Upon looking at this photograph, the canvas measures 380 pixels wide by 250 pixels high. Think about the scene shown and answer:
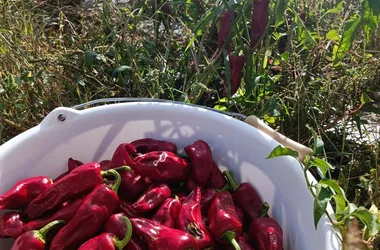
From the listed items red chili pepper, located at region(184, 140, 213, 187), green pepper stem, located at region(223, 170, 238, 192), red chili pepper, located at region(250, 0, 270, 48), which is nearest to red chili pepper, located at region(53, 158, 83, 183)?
red chili pepper, located at region(184, 140, 213, 187)

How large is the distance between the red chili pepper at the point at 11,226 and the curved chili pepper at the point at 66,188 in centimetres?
5

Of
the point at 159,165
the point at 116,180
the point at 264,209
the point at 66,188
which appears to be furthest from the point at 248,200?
the point at 66,188

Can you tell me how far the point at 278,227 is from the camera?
1.30 meters

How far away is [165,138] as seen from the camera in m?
1.57

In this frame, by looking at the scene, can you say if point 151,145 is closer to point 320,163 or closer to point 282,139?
point 282,139

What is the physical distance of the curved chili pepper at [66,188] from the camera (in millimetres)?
1342

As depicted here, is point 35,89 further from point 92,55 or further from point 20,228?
point 20,228

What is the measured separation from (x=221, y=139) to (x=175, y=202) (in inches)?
9.7

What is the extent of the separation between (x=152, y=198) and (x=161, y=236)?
175 millimetres

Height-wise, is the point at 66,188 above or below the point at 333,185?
below

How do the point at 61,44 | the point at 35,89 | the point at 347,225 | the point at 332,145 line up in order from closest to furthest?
the point at 347,225
the point at 332,145
the point at 35,89
the point at 61,44

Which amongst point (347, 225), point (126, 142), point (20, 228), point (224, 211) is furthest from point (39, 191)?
point (347, 225)

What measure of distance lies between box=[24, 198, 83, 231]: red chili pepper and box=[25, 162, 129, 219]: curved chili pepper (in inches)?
1.1

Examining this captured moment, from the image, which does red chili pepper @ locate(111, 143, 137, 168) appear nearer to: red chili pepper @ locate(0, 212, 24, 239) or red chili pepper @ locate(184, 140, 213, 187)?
red chili pepper @ locate(184, 140, 213, 187)
